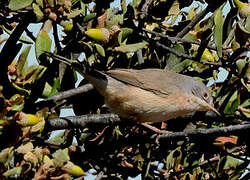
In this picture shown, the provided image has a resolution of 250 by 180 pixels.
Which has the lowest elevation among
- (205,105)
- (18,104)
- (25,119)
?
(205,105)

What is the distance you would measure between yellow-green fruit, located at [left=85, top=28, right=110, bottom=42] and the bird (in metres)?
0.88

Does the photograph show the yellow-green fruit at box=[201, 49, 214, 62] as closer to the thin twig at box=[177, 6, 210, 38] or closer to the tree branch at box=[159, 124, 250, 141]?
the thin twig at box=[177, 6, 210, 38]

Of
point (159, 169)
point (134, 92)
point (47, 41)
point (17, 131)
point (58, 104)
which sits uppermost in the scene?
point (47, 41)

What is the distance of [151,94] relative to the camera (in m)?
4.41

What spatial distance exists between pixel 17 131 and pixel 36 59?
863mm

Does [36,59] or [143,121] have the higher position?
[36,59]

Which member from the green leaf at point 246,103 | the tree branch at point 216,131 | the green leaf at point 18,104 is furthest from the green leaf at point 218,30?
the green leaf at point 18,104

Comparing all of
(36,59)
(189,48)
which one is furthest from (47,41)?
(189,48)

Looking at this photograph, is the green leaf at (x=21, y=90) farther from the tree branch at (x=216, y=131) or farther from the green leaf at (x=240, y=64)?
the green leaf at (x=240, y=64)

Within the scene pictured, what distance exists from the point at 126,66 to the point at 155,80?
2.79 feet

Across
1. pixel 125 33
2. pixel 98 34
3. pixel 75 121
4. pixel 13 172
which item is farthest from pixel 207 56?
pixel 13 172

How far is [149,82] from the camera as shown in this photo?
450 centimetres

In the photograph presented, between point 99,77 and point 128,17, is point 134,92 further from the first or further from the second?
point 128,17

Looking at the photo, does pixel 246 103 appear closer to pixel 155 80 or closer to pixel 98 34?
pixel 155 80
